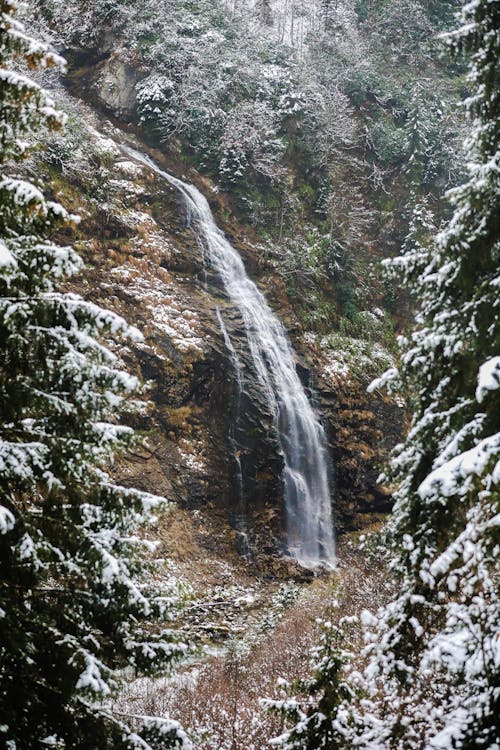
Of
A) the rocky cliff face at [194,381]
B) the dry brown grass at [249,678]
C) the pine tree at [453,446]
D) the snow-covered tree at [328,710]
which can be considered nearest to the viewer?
the pine tree at [453,446]

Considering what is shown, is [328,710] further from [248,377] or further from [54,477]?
[248,377]

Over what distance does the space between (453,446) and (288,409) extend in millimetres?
14020

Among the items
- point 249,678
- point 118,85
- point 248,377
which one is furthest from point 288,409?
point 118,85

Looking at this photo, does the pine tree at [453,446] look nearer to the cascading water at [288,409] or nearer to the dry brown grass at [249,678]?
the dry brown grass at [249,678]

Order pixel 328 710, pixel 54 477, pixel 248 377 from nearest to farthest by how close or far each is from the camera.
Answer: pixel 54 477
pixel 328 710
pixel 248 377

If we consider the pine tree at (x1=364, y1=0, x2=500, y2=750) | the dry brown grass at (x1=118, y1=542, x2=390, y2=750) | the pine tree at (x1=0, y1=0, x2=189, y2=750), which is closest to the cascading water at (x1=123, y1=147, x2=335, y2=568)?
the dry brown grass at (x1=118, y1=542, x2=390, y2=750)

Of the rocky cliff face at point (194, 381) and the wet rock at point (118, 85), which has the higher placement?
the wet rock at point (118, 85)

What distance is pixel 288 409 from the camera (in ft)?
61.3

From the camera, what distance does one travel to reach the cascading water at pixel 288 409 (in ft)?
57.8

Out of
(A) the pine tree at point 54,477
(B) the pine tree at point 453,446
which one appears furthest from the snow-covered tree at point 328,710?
(A) the pine tree at point 54,477

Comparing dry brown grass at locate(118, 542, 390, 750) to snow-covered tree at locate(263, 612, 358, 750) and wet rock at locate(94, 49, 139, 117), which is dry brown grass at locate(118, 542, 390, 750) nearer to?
snow-covered tree at locate(263, 612, 358, 750)

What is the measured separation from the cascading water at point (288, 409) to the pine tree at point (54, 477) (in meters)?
12.4

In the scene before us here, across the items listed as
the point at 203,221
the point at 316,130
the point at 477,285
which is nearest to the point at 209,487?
the point at 203,221

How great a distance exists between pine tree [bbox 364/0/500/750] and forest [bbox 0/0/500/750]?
30 mm
